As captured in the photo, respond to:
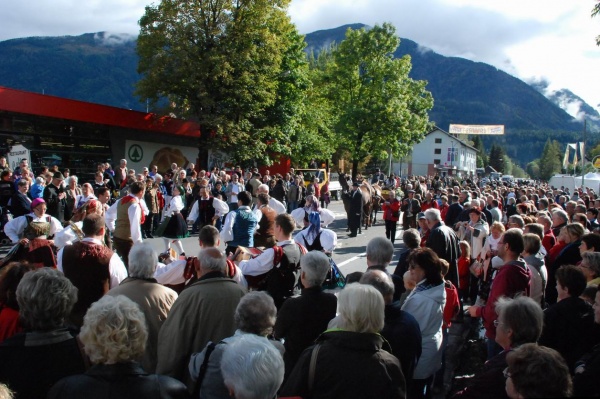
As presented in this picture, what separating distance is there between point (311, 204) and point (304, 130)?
95.2 ft

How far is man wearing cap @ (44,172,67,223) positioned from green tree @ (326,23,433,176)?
111ft

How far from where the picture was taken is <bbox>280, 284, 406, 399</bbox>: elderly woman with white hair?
9.64 ft

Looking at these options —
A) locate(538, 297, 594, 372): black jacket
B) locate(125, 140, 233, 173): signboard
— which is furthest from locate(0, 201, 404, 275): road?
locate(125, 140, 233, 173): signboard

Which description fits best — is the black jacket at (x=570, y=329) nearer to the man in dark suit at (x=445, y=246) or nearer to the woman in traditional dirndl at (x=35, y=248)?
the man in dark suit at (x=445, y=246)

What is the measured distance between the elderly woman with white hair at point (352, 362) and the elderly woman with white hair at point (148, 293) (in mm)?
1549

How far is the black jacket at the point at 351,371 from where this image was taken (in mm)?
2934

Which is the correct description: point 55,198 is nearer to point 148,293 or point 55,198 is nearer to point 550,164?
point 148,293

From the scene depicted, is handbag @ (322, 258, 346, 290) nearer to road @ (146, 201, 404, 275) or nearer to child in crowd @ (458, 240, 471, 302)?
child in crowd @ (458, 240, 471, 302)

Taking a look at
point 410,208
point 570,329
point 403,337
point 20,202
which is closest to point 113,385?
point 403,337

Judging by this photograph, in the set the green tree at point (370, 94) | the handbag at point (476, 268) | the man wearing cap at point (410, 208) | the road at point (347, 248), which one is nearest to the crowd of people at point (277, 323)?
the handbag at point (476, 268)

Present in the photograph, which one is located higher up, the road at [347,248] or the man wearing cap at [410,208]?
the man wearing cap at [410,208]

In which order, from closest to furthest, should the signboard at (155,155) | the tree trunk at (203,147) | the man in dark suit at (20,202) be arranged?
the man in dark suit at (20,202) → the signboard at (155,155) → the tree trunk at (203,147)

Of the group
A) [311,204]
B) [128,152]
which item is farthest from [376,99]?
[311,204]

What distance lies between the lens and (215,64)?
90.0ft
